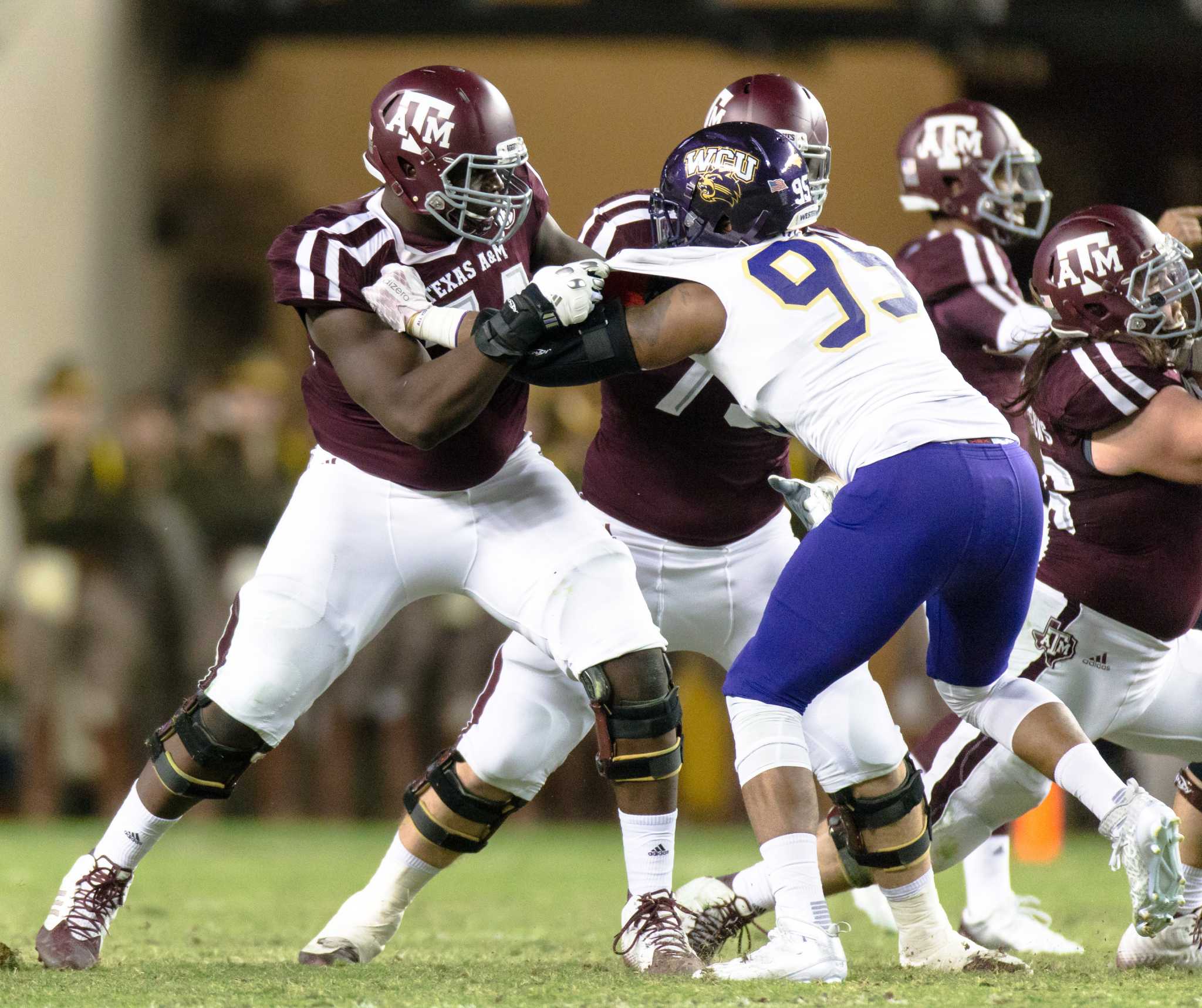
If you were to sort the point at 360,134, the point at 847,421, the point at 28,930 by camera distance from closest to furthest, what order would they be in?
the point at 847,421 → the point at 28,930 → the point at 360,134

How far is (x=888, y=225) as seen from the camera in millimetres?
11664

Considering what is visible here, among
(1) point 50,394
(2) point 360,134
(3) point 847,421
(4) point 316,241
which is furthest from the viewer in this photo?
(2) point 360,134

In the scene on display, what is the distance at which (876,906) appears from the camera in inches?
201

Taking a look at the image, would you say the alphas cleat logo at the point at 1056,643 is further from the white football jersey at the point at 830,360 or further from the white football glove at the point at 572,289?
the white football glove at the point at 572,289

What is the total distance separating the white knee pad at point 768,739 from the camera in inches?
145

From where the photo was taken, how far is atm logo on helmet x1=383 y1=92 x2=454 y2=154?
405cm

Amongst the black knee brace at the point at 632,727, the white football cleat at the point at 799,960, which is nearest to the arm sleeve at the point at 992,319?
the black knee brace at the point at 632,727

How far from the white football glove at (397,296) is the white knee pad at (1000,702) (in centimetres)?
143

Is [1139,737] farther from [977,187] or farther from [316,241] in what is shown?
[316,241]

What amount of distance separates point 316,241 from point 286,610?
83cm

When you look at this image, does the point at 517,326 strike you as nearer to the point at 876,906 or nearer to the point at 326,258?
the point at 326,258

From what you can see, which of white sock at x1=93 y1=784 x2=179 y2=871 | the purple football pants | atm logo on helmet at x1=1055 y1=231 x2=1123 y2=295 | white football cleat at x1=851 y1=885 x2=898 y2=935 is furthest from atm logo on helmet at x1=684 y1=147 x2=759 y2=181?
white football cleat at x1=851 y1=885 x2=898 y2=935

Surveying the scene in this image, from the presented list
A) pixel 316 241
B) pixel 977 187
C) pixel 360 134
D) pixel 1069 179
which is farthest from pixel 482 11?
pixel 316 241

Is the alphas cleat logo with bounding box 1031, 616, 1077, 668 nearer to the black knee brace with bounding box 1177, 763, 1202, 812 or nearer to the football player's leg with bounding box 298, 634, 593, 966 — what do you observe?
the black knee brace with bounding box 1177, 763, 1202, 812
